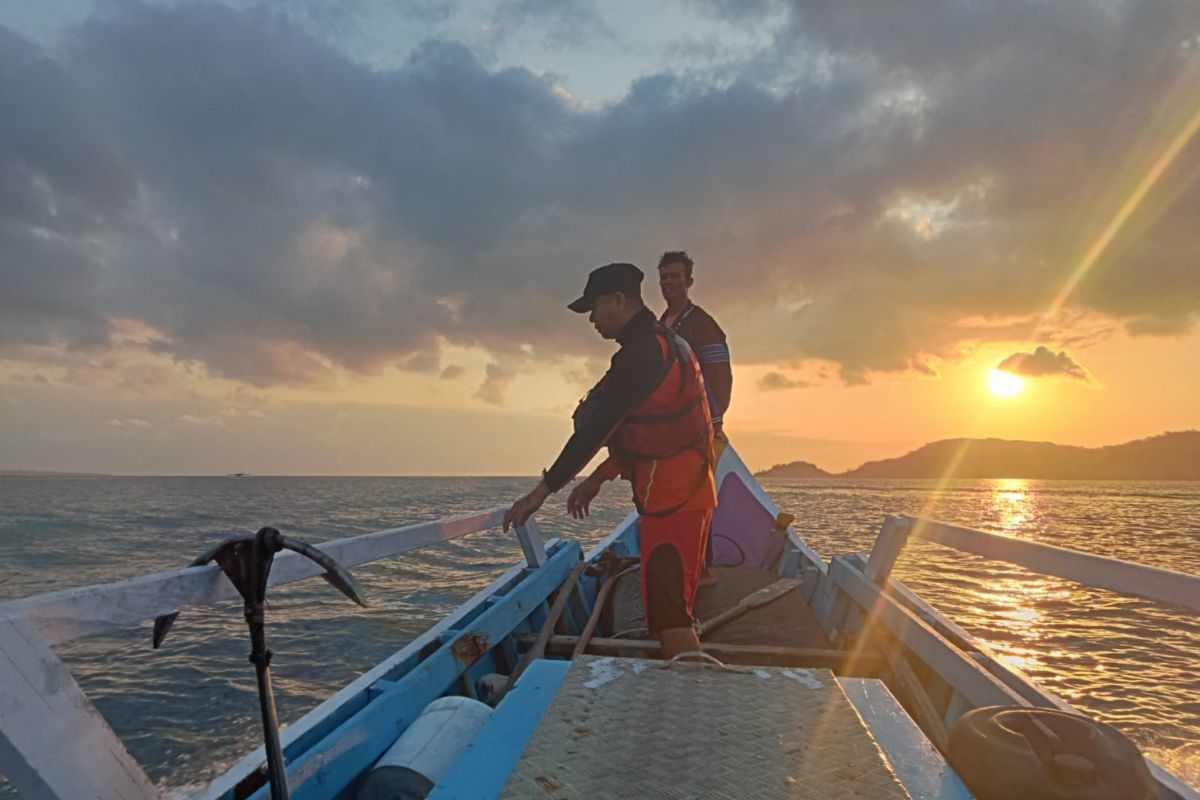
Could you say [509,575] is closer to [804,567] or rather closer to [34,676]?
[804,567]

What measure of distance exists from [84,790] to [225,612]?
36.0 feet

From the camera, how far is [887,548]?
4.23 m

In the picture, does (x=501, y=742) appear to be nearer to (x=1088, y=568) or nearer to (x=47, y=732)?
(x=47, y=732)

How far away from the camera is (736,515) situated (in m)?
8.55

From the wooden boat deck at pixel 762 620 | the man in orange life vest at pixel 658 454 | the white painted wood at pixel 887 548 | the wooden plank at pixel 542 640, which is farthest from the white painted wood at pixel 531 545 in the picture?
the white painted wood at pixel 887 548

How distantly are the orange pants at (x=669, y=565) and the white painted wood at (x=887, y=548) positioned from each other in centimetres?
144

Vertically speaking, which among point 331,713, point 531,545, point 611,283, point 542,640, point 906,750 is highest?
point 611,283

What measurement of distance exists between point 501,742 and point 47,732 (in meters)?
0.99

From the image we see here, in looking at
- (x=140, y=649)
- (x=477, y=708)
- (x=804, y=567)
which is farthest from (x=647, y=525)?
(x=140, y=649)

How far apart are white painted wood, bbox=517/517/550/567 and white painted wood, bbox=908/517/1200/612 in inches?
122

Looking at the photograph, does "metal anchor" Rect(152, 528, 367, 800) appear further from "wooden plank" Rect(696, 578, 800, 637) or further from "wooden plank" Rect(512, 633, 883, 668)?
"wooden plank" Rect(696, 578, 800, 637)

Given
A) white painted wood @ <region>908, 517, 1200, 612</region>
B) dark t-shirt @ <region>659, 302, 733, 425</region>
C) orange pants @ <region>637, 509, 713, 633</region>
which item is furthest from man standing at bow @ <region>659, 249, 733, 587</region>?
white painted wood @ <region>908, 517, 1200, 612</region>

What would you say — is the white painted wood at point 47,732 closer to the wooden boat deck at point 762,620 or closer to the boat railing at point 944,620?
the boat railing at point 944,620

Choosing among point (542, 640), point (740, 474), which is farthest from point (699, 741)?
point (740, 474)
